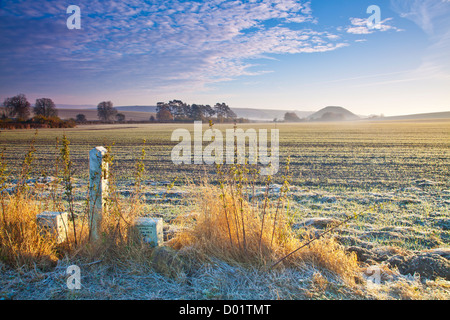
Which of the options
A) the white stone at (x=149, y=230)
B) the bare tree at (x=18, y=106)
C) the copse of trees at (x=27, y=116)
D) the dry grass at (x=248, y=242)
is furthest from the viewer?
the bare tree at (x=18, y=106)

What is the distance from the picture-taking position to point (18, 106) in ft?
234

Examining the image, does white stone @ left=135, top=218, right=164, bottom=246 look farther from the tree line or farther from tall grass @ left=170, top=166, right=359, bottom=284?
the tree line

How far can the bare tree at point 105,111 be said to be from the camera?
95.8 metres

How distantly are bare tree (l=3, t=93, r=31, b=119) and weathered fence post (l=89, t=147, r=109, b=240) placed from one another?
8117 centimetres

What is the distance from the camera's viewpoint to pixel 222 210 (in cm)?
466

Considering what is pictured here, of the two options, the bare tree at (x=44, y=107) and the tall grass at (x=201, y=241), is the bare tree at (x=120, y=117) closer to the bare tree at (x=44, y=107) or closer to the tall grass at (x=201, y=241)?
the bare tree at (x=44, y=107)

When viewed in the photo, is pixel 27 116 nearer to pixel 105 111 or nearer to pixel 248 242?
pixel 105 111

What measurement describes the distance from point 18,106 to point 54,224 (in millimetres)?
83693

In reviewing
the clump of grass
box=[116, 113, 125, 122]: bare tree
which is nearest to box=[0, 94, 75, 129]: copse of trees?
box=[116, 113, 125, 122]: bare tree

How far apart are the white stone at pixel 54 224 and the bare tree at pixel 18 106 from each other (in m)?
80.8

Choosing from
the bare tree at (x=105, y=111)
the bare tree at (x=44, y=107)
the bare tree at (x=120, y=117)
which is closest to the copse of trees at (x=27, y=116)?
the bare tree at (x=44, y=107)
